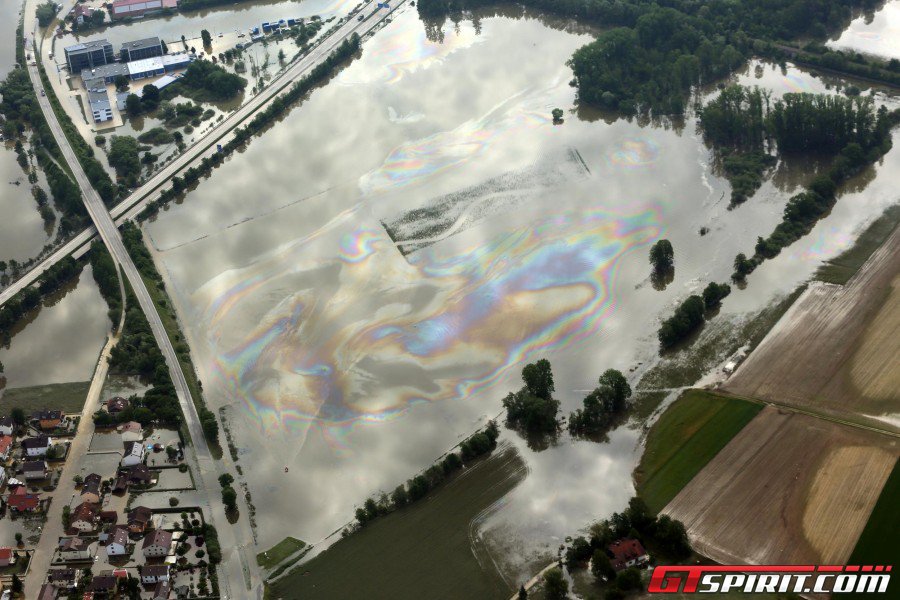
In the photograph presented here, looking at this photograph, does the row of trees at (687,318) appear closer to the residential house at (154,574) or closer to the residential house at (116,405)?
the residential house at (154,574)

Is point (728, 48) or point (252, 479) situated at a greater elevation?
point (728, 48)

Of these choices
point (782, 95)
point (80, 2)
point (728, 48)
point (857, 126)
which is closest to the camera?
point (857, 126)

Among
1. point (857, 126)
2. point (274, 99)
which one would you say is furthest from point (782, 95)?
point (274, 99)

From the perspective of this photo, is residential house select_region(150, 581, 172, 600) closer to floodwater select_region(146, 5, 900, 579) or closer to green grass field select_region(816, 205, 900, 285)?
floodwater select_region(146, 5, 900, 579)

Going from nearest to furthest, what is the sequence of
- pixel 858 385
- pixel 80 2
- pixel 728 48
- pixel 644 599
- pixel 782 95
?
pixel 644 599 → pixel 858 385 → pixel 782 95 → pixel 728 48 → pixel 80 2

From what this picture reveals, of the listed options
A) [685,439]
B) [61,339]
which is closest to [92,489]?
[61,339]

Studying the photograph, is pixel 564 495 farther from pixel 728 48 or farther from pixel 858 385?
pixel 728 48
